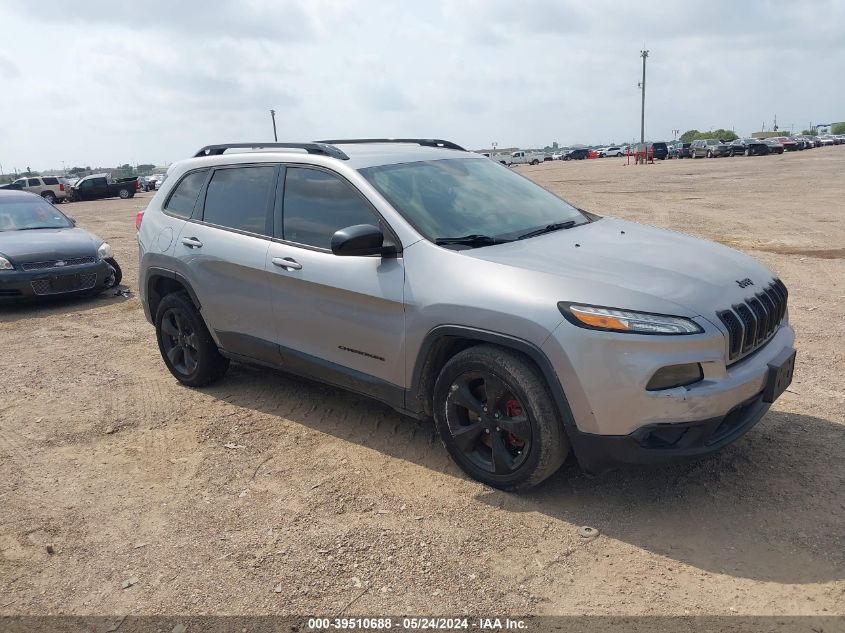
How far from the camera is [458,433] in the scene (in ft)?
12.4

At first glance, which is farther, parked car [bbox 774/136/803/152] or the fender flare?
parked car [bbox 774/136/803/152]

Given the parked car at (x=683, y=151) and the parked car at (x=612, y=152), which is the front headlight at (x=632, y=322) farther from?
the parked car at (x=612, y=152)

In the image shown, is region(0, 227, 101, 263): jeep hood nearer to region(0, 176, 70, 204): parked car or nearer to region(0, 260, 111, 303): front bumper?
region(0, 260, 111, 303): front bumper

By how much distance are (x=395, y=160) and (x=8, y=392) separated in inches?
152

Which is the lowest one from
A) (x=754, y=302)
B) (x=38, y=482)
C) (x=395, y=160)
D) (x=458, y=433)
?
(x=38, y=482)

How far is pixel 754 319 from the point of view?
3.44 m

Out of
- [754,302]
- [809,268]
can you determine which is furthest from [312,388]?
[809,268]

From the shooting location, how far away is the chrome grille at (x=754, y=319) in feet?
10.8

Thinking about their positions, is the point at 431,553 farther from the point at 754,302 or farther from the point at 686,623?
the point at 754,302

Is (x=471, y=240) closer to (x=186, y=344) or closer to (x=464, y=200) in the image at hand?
(x=464, y=200)

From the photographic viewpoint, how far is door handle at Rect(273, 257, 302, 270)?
438 cm

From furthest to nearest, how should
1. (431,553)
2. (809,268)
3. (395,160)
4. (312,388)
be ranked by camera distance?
(809,268) < (312,388) < (395,160) < (431,553)

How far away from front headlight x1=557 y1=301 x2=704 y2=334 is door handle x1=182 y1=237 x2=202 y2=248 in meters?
3.06

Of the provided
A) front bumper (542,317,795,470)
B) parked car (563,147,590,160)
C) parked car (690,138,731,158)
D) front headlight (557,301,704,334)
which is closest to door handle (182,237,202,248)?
front bumper (542,317,795,470)
